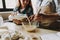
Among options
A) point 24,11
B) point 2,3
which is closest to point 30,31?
point 24,11

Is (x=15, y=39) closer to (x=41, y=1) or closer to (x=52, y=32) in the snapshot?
(x=52, y=32)

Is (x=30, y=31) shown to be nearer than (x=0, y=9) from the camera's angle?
Yes

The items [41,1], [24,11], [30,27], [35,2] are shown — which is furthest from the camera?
[24,11]

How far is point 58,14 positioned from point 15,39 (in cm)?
53

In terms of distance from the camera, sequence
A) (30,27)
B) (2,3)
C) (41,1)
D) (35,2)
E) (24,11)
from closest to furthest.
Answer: (30,27) → (41,1) → (35,2) → (24,11) → (2,3)

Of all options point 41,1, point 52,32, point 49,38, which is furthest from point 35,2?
point 49,38

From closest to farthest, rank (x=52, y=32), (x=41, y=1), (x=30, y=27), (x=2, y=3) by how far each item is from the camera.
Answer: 1. (x=52, y=32)
2. (x=30, y=27)
3. (x=41, y=1)
4. (x=2, y=3)

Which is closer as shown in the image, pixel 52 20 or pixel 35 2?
pixel 52 20

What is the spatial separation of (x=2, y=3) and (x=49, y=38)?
1423 millimetres

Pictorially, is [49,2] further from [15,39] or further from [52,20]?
[15,39]

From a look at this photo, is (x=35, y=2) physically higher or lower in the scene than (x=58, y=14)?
higher

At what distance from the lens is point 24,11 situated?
1.79m

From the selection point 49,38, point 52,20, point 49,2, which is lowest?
point 49,38

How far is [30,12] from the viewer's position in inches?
68.6
